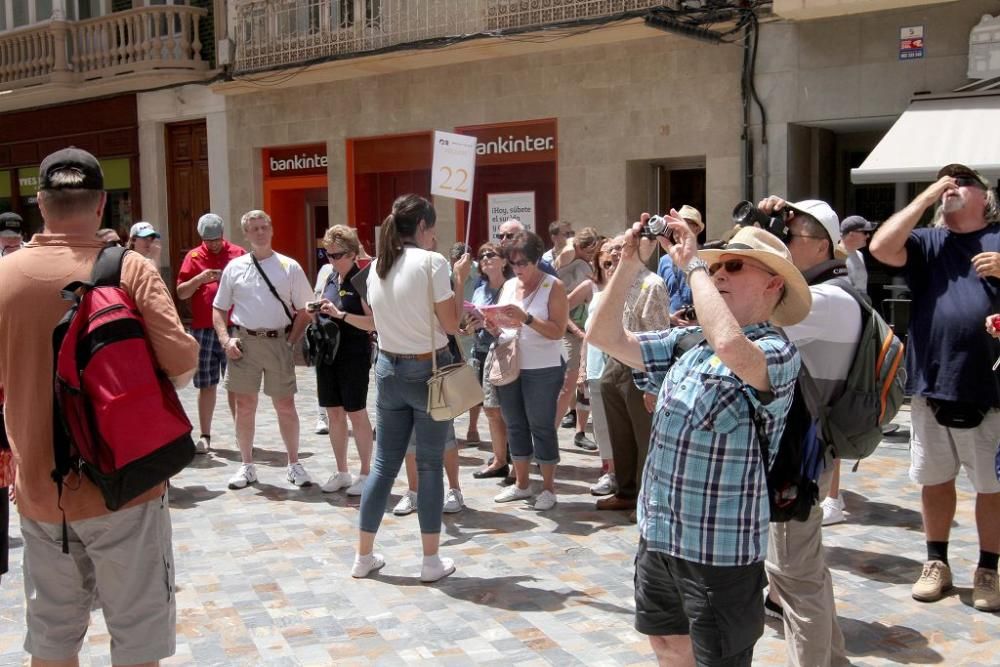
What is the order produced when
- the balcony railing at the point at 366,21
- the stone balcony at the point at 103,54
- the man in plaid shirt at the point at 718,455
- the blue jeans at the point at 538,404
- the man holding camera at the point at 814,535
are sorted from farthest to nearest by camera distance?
the stone balcony at the point at 103,54
the balcony railing at the point at 366,21
the blue jeans at the point at 538,404
the man holding camera at the point at 814,535
the man in plaid shirt at the point at 718,455

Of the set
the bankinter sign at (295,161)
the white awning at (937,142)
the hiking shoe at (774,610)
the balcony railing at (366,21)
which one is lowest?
the hiking shoe at (774,610)

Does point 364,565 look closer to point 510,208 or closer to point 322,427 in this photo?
point 322,427

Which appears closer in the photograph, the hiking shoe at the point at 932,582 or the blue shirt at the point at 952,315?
the blue shirt at the point at 952,315

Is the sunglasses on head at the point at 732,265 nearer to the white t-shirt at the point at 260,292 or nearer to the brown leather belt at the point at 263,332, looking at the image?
the white t-shirt at the point at 260,292

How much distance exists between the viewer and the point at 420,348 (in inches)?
206

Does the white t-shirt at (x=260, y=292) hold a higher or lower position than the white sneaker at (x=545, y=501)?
higher

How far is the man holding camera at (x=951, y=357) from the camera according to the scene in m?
4.65

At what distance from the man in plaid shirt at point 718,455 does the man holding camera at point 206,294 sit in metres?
5.63

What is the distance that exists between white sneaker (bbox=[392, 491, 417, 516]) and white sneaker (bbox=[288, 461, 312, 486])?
994mm

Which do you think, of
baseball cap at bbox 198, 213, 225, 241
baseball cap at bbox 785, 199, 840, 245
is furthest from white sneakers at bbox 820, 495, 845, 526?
baseball cap at bbox 198, 213, 225, 241

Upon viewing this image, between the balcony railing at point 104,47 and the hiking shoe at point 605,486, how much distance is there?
1360 cm

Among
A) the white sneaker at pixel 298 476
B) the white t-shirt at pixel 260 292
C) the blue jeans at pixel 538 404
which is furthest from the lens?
the white sneaker at pixel 298 476

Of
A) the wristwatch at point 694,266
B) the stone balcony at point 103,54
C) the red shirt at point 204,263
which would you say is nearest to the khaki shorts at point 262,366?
the red shirt at point 204,263

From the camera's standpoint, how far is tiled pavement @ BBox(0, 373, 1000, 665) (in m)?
4.35
